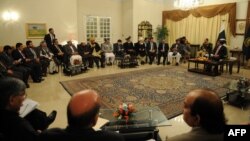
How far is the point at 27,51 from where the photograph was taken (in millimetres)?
6141

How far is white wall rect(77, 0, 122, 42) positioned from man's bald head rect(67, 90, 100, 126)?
873 centimetres

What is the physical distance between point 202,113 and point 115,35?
982 centimetres

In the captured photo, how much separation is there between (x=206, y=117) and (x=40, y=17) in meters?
7.90

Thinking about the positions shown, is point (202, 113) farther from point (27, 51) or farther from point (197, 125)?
point (27, 51)

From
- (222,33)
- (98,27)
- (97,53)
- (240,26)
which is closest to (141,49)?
(97,53)

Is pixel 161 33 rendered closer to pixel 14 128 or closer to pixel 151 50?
pixel 151 50

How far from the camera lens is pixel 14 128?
1532mm

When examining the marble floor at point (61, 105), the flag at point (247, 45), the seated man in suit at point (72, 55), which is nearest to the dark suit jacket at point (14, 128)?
the marble floor at point (61, 105)

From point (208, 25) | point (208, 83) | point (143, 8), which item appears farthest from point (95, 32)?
point (208, 83)

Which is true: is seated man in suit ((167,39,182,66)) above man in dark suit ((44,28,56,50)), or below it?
below

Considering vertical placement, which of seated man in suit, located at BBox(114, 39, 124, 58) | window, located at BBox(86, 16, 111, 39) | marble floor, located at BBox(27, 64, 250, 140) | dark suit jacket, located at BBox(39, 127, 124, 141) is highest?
window, located at BBox(86, 16, 111, 39)

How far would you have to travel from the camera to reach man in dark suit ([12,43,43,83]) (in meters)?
5.81

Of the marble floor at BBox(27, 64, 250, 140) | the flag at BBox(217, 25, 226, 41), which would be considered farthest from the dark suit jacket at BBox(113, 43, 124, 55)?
the flag at BBox(217, 25, 226, 41)

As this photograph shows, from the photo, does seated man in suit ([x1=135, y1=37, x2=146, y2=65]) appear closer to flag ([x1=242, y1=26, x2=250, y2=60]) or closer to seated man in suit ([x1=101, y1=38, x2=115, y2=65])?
seated man in suit ([x1=101, y1=38, x2=115, y2=65])
